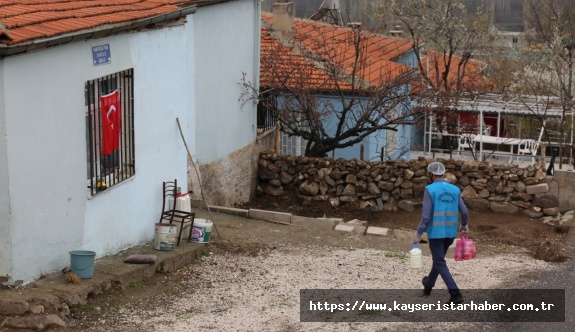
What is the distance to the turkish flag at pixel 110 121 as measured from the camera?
9922 millimetres

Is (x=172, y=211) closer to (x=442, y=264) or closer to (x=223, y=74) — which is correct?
(x=442, y=264)

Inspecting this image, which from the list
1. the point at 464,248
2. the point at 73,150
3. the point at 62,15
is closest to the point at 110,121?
the point at 73,150

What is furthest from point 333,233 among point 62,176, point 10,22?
point 10,22

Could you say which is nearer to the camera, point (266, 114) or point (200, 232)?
point (200, 232)

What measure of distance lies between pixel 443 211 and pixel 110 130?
383 centimetres

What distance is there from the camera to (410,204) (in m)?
16.0

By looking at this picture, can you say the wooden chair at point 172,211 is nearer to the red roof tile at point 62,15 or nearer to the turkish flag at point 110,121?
the turkish flag at point 110,121

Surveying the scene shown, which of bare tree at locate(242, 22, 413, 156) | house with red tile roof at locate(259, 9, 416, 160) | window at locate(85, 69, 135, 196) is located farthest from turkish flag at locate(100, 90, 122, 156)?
house with red tile roof at locate(259, 9, 416, 160)

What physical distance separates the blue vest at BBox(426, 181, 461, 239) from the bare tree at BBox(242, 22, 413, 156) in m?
7.90

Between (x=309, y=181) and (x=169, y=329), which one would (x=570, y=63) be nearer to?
(x=309, y=181)

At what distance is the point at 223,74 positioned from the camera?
15.5 m

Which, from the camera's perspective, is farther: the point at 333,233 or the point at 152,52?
the point at 333,233

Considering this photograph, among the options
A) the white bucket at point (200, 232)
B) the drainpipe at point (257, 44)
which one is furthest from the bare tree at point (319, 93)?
the white bucket at point (200, 232)

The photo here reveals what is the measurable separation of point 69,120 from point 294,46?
461 inches
